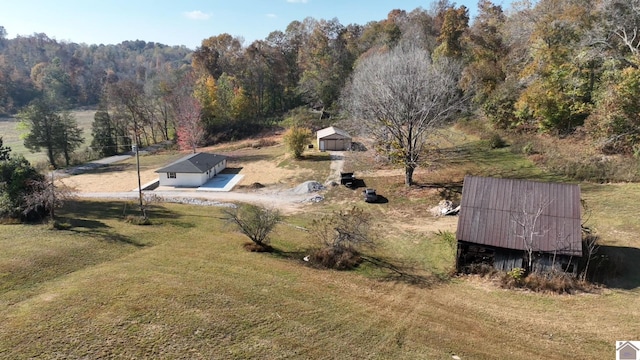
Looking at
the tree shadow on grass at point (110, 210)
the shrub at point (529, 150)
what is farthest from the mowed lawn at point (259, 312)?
the shrub at point (529, 150)

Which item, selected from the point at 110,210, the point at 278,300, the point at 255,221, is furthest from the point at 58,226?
the point at 278,300

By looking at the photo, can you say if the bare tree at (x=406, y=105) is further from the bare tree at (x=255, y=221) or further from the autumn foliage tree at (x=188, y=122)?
the autumn foliage tree at (x=188, y=122)

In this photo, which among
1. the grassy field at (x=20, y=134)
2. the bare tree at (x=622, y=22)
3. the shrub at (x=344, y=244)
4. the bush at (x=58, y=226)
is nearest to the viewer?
the shrub at (x=344, y=244)

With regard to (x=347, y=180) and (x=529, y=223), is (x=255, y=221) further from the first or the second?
(x=347, y=180)

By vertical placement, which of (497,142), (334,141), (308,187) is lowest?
(308,187)

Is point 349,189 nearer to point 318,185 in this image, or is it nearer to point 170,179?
point 318,185

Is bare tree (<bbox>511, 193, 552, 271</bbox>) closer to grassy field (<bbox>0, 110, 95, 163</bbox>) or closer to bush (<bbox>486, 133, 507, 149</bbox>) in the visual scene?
bush (<bbox>486, 133, 507, 149</bbox>)

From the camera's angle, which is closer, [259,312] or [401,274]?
[259,312]
